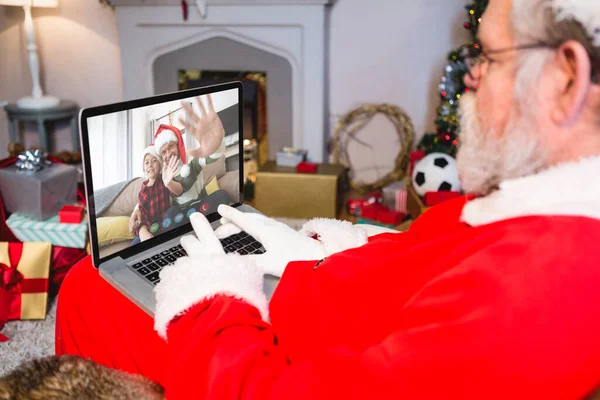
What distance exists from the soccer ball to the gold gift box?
0.42 m

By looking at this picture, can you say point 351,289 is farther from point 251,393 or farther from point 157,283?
point 157,283

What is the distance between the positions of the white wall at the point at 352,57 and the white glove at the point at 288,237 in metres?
2.04

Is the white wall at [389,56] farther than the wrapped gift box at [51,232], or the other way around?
the white wall at [389,56]

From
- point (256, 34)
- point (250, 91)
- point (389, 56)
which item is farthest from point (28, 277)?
point (389, 56)

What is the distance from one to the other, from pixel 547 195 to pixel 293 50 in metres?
2.50

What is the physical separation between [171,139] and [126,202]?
15 cm

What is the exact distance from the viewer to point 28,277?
1.97m

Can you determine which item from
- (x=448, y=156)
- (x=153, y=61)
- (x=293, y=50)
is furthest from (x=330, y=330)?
(x=153, y=61)

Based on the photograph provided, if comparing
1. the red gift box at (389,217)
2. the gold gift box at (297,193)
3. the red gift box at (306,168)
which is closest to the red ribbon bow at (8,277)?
the gold gift box at (297,193)

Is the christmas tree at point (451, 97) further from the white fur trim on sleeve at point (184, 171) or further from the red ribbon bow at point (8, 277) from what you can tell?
the red ribbon bow at point (8, 277)

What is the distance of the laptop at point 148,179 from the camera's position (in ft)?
3.34

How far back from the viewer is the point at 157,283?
1.06 meters

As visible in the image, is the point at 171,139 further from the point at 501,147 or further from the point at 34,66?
the point at 34,66

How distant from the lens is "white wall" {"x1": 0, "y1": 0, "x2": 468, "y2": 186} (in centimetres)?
304
